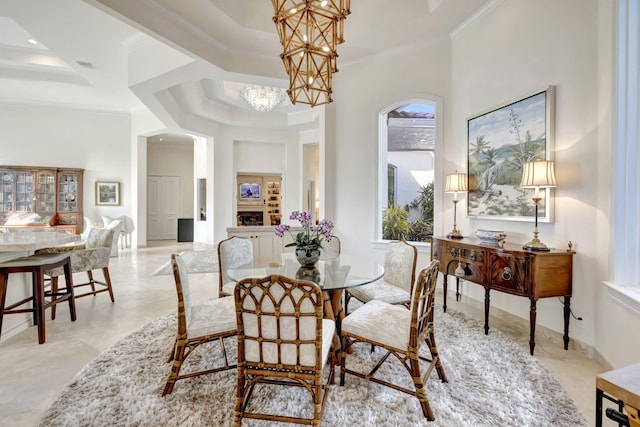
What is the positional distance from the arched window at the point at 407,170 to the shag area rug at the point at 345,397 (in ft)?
7.54

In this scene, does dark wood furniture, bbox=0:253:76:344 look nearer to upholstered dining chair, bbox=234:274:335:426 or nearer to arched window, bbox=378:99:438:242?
upholstered dining chair, bbox=234:274:335:426

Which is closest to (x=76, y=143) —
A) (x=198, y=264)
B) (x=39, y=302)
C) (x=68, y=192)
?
(x=68, y=192)

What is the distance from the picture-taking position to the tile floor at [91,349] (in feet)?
6.58

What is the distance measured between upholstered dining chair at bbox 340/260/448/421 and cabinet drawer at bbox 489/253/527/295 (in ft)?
3.37

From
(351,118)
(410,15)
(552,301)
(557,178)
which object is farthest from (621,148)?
(351,118)

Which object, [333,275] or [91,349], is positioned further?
[91,349]

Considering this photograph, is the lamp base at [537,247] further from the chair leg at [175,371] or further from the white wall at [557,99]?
the chair leg at [175,371]

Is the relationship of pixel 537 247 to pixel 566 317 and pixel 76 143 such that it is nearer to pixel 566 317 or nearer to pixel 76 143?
pixel 566 317

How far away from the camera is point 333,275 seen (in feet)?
7.97

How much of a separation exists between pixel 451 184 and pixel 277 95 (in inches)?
151

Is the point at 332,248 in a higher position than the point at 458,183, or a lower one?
lower

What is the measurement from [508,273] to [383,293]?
108 cm

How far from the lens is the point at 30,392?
2.09 meters

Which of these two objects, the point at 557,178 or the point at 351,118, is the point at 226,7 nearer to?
the point at 351,118
